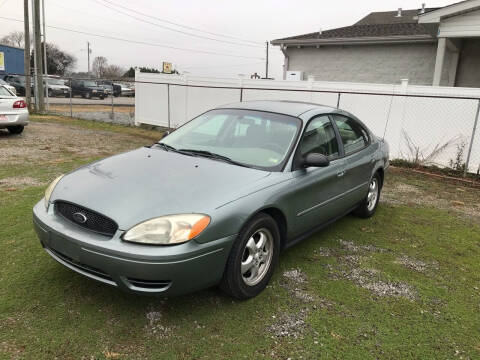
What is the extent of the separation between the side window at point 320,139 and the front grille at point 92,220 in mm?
1880

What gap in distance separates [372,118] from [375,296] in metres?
7.25

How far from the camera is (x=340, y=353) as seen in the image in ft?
8.67

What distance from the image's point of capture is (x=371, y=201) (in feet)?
17.9

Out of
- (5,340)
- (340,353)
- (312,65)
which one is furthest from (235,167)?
(312,65)

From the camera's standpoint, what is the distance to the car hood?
8.93ft

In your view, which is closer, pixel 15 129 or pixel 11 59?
pixel 15 129

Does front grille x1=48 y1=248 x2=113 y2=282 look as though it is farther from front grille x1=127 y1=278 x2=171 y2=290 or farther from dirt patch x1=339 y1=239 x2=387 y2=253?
dirt patch x1=339 y1=239 x2=387 y2=253

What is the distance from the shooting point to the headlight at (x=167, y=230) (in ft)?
8.45

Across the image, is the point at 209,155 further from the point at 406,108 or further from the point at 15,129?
the point at 15,129

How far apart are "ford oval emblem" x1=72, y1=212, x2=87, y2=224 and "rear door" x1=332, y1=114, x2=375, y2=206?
8.99 ft

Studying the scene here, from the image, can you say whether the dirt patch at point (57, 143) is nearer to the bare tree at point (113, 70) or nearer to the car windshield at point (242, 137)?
the car windshield at point (242, 137)

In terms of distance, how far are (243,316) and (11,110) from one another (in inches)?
374

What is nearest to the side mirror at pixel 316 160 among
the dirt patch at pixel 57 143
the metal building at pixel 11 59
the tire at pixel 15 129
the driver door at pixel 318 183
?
the driver door at pixel 318 183

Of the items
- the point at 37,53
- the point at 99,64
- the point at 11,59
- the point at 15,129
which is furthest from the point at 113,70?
the point at 15,129
